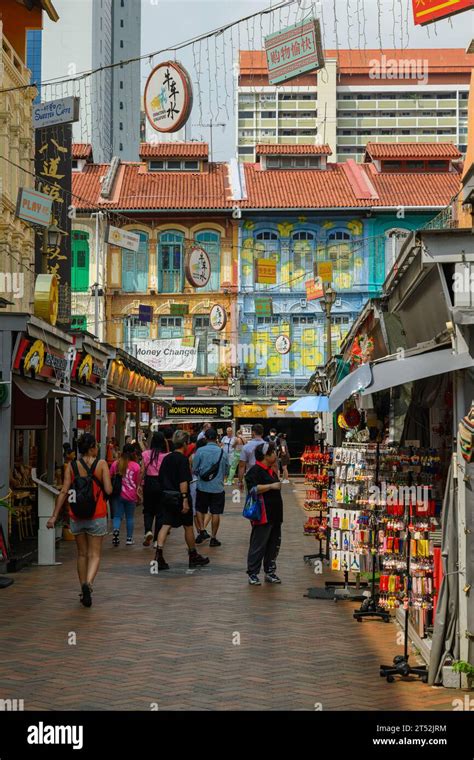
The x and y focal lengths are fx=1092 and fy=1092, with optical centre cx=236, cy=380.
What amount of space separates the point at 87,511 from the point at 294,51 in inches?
199

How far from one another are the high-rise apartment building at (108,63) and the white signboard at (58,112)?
23.9m

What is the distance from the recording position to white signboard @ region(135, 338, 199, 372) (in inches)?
1753

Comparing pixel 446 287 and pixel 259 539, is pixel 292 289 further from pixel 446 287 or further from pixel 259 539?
pixel 446 287

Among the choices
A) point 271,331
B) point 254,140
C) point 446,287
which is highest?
point 254,140

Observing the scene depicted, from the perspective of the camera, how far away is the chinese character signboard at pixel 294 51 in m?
10.7

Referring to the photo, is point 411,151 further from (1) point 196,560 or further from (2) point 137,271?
(1) point 196,560

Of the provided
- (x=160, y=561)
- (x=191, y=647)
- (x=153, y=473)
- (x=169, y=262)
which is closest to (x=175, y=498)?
(x=160, y=561)

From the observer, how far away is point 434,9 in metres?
9.41

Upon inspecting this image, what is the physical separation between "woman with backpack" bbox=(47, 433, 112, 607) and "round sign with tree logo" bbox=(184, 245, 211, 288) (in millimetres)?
18832

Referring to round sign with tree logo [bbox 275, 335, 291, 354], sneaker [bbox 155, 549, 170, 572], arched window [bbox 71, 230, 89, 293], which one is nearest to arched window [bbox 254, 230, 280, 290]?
round sign with tree logo [bbox 275, 335, 291, 354]

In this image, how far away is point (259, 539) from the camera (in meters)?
12.6

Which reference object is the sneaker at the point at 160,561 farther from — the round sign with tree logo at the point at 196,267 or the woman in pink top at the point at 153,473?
the round sign with tree logo at the point at 196,267

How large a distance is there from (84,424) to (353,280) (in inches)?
786
